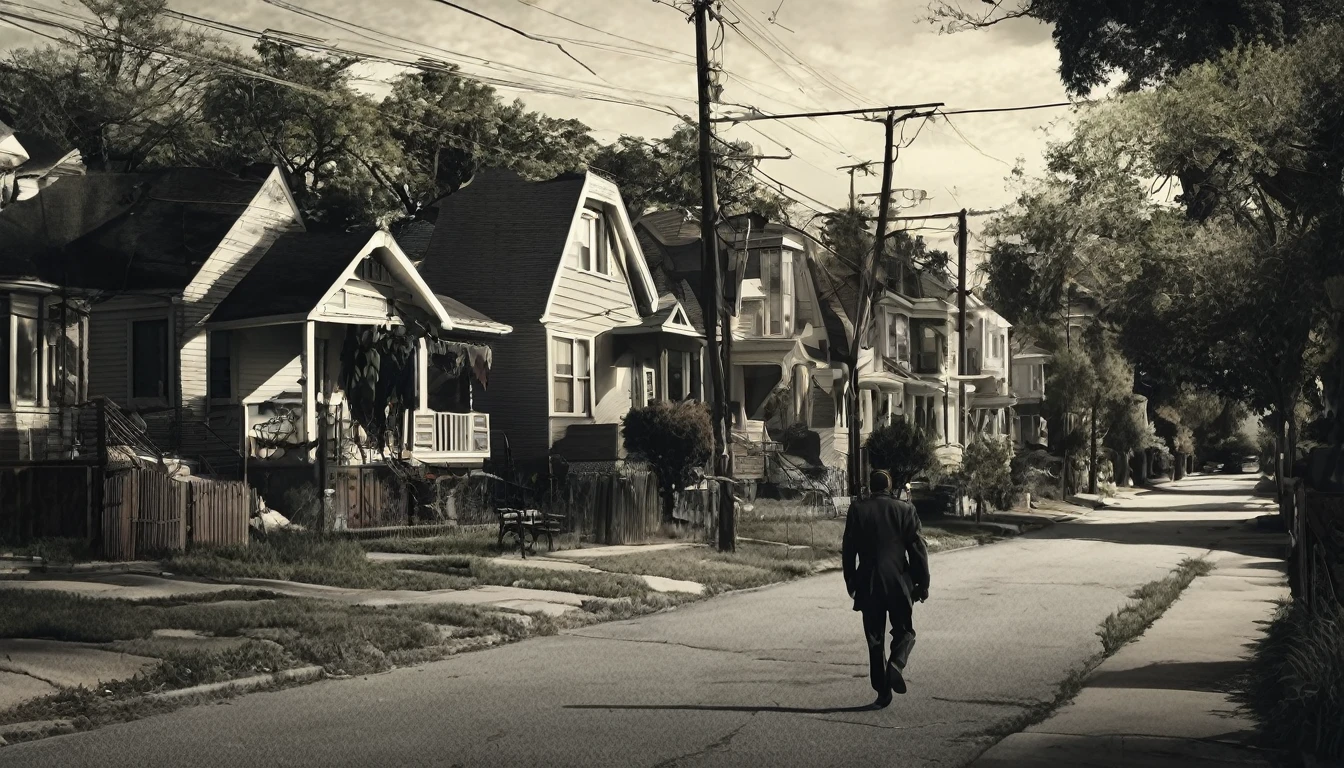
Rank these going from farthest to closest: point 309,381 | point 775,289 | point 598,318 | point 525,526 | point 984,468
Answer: point 775,289
point 984,468
point 598,318
point 309,381
point 525,526

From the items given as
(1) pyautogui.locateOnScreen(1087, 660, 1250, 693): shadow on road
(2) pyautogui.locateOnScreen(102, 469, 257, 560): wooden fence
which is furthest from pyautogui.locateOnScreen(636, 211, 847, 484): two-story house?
(1) pyautogui.locateOnScreen(1087, 660, 1250, 693): shadow on road

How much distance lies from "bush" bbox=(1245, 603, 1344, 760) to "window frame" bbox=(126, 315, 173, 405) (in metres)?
24.7

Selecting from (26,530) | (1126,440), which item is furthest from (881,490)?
(1126,440)

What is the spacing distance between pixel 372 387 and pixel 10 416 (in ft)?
23.0

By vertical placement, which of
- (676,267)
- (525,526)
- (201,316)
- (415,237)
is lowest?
(525,526)

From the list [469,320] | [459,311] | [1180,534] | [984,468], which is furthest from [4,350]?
[1180,534]

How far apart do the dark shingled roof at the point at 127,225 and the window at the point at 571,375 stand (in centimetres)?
907

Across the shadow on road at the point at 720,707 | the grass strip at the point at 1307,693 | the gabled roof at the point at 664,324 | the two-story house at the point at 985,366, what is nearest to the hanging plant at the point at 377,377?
the gabled roof at the point at 664,324

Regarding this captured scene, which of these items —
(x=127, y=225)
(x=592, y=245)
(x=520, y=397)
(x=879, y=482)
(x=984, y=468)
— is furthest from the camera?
(x=984, y=468)

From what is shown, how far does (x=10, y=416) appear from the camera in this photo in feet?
96.1

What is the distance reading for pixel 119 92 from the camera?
49.9m

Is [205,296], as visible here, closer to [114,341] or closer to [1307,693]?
[114,341]

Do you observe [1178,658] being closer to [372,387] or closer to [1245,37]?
[1245,37]

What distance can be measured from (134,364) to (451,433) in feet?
23.6
